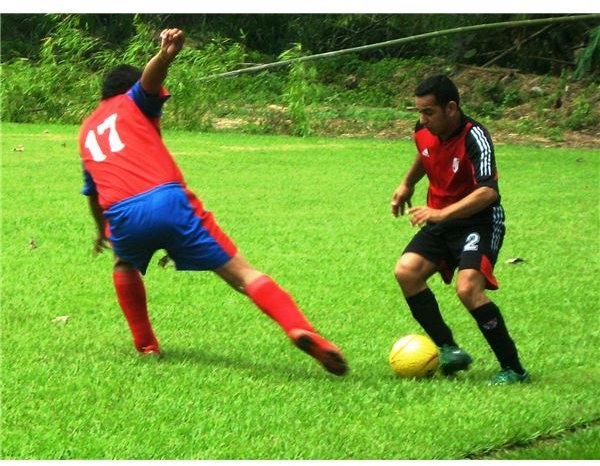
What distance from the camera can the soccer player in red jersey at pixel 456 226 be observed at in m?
5.80

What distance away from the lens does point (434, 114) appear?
5.92 m

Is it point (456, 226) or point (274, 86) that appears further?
point (274, 86)

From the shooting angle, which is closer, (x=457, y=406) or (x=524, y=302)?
(x=457, y=406)

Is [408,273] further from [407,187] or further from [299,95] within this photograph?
[299,95]

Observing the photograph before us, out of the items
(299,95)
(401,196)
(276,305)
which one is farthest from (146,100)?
(299,95)

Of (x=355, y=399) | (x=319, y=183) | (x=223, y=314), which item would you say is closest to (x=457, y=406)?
(x=355, y=399)

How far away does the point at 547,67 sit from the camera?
79.5 ft

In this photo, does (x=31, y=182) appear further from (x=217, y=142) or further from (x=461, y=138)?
(x=461, y=138)

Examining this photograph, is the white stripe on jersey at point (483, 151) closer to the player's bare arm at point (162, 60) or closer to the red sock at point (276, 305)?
the red sock at point (276, 305)

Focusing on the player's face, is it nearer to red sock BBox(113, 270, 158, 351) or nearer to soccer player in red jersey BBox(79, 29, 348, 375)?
soccer player in red jersey BBox(79, 29, 348, 375)

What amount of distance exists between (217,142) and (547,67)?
29.9 feet

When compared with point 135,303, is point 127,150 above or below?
above

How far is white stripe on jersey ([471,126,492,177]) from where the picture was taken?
5.81m

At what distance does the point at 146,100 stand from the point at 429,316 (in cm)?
180
